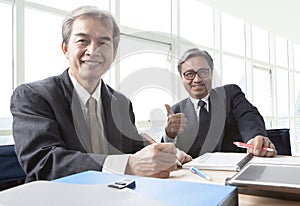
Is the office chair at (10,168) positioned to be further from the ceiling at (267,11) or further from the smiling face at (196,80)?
the ceiling at (267,11)

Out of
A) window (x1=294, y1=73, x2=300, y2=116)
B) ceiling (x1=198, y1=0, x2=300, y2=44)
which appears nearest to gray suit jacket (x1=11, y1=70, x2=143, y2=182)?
ceiling (x1=198, y1=0, x2=300, y2=44)

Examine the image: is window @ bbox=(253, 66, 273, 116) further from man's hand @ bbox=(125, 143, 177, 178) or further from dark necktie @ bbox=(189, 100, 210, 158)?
man's hand @ bbox=(125, 143, 177, 178)

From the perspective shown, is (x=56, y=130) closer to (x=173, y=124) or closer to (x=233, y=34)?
(x=173, y=124)

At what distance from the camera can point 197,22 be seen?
13.6ft

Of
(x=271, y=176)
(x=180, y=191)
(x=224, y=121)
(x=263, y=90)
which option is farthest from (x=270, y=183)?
(x=263, y=90)

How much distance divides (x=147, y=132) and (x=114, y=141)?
18 cm

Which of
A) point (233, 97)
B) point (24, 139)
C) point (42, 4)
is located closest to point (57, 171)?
point (24, 139)

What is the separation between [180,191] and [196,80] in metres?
0.95

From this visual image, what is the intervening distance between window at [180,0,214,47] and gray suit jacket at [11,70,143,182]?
289 cm

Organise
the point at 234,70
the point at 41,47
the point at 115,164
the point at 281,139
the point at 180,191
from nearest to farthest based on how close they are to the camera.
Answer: the point at 180,191
the point at 115,164
the point at 281,139
the point at 41,47
the point at 234,70

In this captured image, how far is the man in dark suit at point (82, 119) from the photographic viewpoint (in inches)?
28.7

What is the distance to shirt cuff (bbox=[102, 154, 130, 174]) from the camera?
27.4 inches

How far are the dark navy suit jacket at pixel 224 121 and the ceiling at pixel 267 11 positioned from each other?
2.81 m

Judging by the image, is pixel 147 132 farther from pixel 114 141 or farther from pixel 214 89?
pixel 214 89
